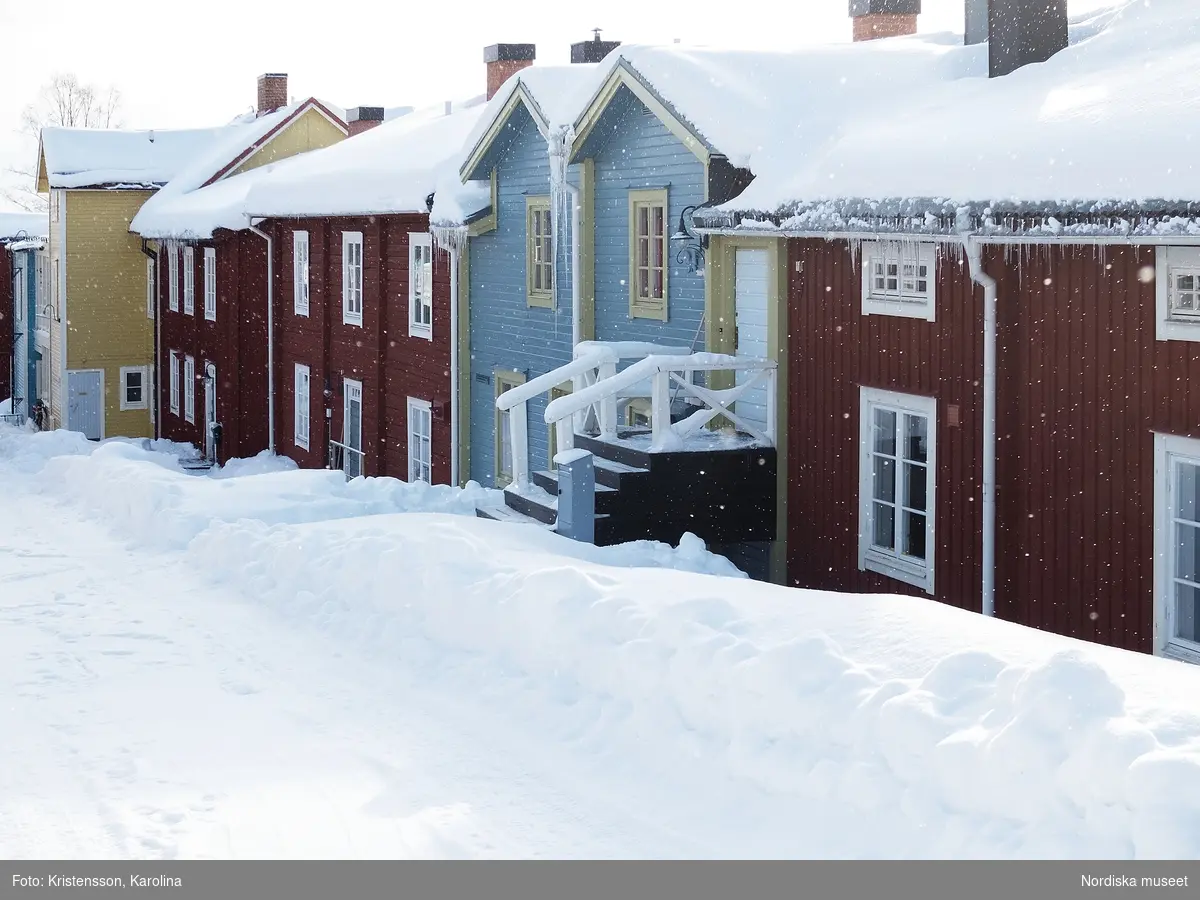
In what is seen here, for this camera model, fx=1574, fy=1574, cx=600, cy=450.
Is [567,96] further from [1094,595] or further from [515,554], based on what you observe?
[1094,595]

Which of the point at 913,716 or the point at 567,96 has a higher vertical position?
the point at 567,96

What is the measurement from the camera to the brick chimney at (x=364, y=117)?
107 ft

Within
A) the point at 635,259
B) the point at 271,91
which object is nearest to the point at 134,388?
the point at 271,91

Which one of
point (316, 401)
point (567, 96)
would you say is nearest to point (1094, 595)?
point (567, 96)

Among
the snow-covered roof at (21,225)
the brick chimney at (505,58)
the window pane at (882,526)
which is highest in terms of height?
the brick chimney at (505,58)

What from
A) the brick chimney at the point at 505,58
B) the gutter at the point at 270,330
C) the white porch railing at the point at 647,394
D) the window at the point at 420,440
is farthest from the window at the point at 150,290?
the white porch railing at the point at 647,394

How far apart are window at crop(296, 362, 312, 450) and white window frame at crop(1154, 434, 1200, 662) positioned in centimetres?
1937

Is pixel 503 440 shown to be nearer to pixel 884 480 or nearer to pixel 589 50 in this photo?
pixel 589 50

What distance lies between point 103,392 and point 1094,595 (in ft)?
102

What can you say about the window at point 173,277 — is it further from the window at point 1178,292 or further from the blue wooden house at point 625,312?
the window at point 1178,292

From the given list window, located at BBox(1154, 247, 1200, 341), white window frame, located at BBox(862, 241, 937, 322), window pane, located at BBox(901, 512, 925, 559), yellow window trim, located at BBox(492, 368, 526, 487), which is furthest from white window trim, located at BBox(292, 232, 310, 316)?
window, located at BBox(1154, 247, 1200, 341)

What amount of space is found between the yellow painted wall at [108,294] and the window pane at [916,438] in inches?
1105

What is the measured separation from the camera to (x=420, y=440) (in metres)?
22.5
